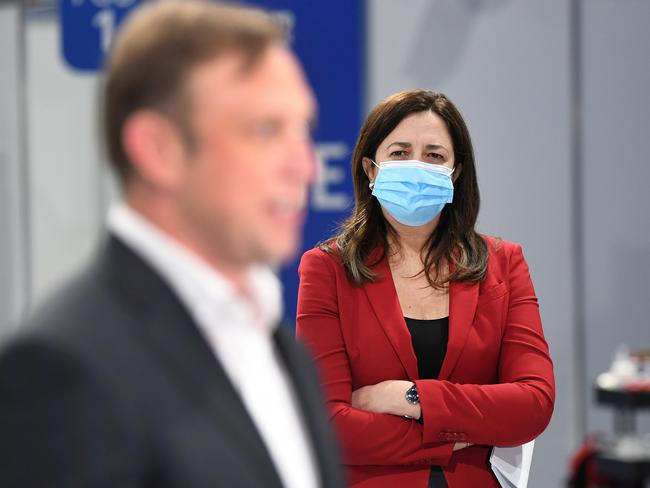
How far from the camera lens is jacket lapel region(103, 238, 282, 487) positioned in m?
1.05

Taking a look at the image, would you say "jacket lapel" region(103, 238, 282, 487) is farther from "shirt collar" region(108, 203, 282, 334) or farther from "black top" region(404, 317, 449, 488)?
"black top" region(404, 317, 449, 488)

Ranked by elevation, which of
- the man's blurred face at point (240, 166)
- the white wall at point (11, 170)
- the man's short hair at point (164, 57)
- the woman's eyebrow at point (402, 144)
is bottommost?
the white wall at point (11, 170)

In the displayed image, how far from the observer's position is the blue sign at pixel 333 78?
432cm

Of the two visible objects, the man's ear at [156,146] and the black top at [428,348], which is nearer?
the man's ear at [156,146]

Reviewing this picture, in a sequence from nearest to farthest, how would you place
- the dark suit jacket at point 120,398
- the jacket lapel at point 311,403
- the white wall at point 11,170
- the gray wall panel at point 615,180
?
1. the dark suit jacket at point 120,398
2. the jacket lapel at point 311,403
3. the gray wall panel at point 615,180
4. the white wall at point 11,170

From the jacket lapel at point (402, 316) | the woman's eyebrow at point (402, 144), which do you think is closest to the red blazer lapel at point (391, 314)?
the jacket lapel at point (402, 316)

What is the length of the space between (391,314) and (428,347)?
118 millimetres

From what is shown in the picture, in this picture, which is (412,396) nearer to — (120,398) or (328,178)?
(120,398)

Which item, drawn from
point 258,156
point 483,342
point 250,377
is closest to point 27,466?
point 250,377

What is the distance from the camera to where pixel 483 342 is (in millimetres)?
2504

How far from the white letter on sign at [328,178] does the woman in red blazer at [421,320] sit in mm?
1679

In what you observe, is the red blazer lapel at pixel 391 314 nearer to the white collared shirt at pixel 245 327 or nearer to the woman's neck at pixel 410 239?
the woman's neck at pixel 410 239

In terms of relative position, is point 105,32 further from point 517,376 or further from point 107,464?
point 107,464

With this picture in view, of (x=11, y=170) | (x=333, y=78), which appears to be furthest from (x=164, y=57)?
(x=11, y=170)
